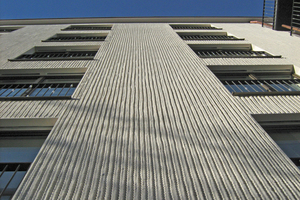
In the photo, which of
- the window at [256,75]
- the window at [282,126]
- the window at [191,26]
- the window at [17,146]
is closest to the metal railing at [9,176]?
the window at [17,146]

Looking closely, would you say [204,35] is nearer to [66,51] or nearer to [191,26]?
[191,26]

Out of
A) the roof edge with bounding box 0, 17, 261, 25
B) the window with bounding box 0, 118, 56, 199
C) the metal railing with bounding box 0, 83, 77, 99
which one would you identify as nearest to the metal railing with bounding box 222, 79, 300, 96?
the metal railing with bounding box 0, 83, 77, 99

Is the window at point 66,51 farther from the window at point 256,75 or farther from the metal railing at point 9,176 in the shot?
the metal railing at point 9,176

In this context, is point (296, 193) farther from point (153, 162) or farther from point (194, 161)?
point (153, 162)

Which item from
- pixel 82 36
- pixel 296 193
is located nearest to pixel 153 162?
pixel 296 193

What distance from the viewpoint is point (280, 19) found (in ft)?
28.7

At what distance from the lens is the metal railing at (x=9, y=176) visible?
2.82 metres

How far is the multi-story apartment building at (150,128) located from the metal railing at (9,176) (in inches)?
0.6

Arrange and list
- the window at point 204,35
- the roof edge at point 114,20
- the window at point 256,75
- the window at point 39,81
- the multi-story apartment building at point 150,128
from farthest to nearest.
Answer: the roof edge at point 114,20, the window at point 204,35, the window at point 256,75, the window at point 39,81, the multi-story apartment building at point 150,128

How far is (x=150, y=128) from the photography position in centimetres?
354

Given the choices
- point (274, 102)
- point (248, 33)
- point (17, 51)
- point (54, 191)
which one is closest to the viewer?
point (54, 191)

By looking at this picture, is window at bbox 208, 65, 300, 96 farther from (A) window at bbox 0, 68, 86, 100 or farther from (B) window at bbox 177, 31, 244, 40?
(B) window at bbox 177, 31, 244, 40

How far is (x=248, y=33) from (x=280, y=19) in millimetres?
2564

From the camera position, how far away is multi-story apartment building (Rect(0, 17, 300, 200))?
2588 millimetres
